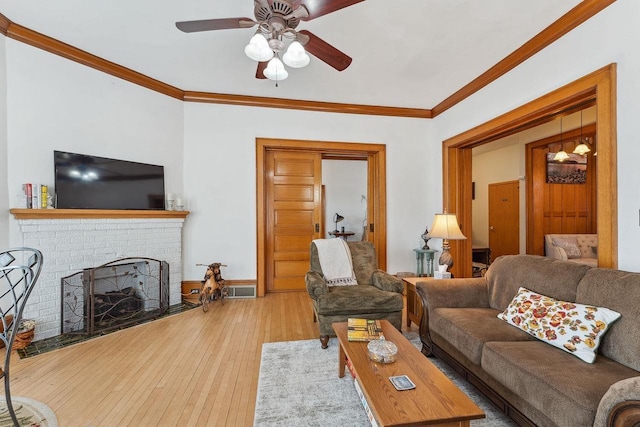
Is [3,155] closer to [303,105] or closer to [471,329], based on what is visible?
[303,105]

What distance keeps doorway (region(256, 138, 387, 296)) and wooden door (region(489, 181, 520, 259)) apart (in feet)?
11.0

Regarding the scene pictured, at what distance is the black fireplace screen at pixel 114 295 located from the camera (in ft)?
9.85

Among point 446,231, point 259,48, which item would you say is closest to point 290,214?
point 446,231

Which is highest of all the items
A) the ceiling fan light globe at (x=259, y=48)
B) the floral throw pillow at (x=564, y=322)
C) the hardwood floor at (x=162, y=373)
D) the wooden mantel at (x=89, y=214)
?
the ceiling fan light globe at (x=259, y=48)

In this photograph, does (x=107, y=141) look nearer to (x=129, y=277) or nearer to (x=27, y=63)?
(x=27, y=63)

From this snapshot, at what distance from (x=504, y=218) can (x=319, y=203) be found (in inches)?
174

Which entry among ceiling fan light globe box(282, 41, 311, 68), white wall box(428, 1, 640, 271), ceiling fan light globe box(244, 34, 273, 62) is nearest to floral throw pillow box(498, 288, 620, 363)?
white wall box(428, 1, 640, 271)

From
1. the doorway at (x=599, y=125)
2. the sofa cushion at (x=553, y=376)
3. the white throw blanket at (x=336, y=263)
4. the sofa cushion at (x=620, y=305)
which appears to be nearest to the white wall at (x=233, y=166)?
the doorway at (x=599, y=125)

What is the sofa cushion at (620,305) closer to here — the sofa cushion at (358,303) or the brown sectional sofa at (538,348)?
the brown sectional sofa at (538,348)

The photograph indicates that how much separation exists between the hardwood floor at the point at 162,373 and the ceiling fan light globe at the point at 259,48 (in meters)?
2.33

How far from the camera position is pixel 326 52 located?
89.6 inches

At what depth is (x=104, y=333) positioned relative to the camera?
300 centimetres

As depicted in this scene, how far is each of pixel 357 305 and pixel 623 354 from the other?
169 cm

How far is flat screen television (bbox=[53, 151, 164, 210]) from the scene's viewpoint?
2955mm
